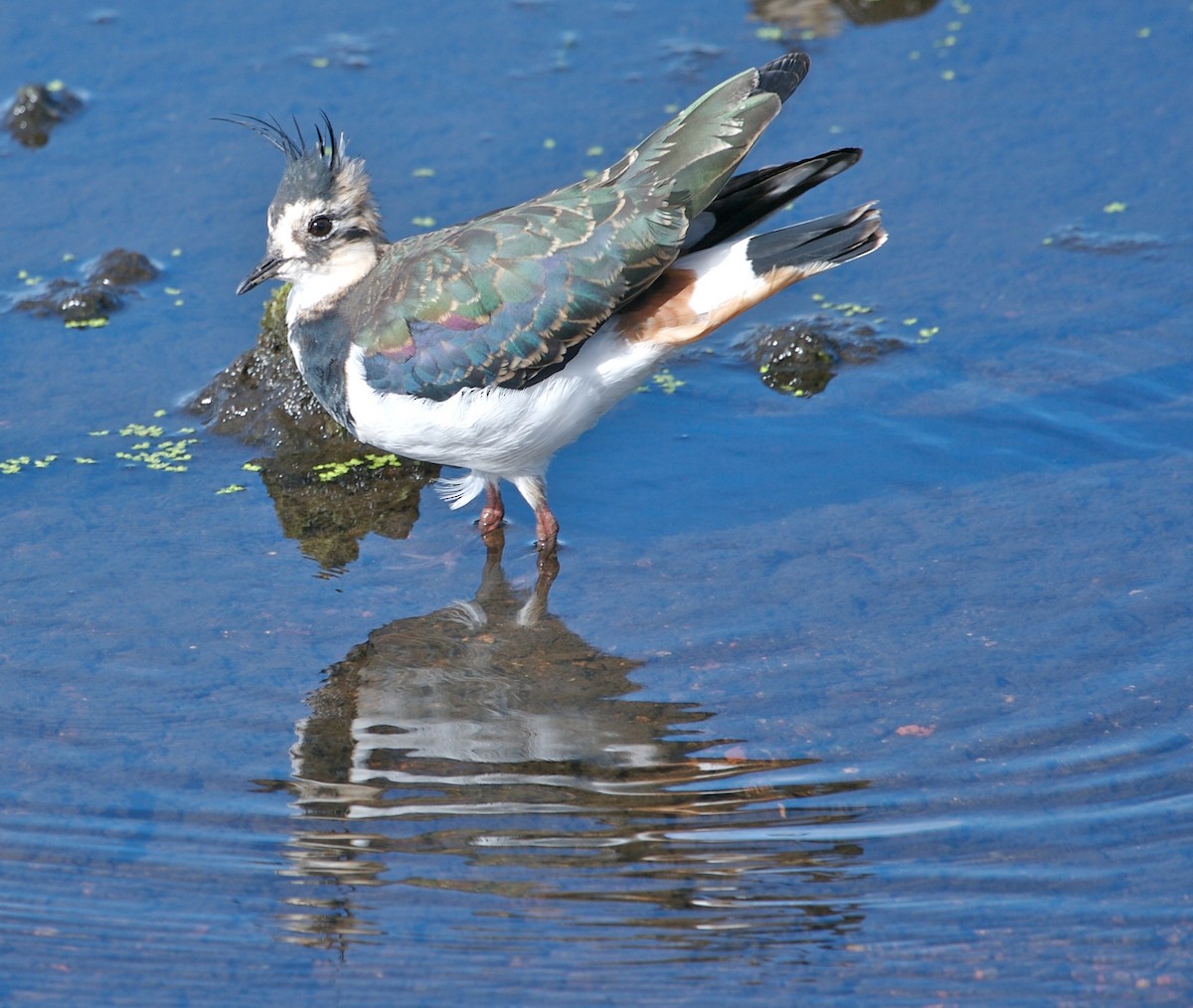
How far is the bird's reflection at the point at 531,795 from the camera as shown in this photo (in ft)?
18.3

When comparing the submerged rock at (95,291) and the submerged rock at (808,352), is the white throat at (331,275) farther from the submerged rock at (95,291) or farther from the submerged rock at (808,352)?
the submerged rock at (808,352)

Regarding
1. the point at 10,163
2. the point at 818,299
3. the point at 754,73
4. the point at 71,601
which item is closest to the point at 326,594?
the point at 71,601

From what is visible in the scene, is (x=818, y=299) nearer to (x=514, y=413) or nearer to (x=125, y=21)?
(x=514, y=413)

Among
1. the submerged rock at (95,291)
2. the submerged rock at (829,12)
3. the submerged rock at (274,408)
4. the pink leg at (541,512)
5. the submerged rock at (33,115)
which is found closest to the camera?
the pink leg at (541,512)

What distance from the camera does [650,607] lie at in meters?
7.20

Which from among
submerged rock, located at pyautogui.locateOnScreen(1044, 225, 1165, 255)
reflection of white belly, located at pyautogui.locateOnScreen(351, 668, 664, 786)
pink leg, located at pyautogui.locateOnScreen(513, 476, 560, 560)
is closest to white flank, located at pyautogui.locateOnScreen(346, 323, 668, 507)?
pink leg, located at pyautogui.locateOnScreen(513, 476, 560, 560)

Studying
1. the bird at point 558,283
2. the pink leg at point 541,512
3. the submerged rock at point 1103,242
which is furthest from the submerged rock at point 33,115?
the submerged rock at point 1103,242

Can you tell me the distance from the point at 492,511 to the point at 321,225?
164 centimetres

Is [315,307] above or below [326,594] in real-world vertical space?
above

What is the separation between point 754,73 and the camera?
7.07 m

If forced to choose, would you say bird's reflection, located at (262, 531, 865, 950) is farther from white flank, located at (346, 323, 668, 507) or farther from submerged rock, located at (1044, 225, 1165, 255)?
submerged rock, located at (1044, 225, 1165, 255)

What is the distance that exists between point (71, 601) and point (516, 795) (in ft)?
8.03

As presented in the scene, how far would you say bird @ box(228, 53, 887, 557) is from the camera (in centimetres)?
693

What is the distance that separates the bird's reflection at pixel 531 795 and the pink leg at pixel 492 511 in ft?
2.57
